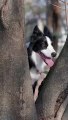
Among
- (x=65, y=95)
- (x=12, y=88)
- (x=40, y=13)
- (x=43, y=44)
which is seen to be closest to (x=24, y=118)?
(x=12, y=88)

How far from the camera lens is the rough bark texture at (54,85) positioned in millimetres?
2660

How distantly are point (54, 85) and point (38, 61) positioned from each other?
193 centimetres

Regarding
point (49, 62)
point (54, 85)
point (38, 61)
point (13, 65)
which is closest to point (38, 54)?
point (38, 61)

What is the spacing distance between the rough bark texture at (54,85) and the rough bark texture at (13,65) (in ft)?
0.79

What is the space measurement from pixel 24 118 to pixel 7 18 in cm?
73

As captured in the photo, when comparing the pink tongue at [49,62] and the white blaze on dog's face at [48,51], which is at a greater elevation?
the pink tongue at [49,62]

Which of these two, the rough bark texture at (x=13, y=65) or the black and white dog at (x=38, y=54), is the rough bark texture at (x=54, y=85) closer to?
the rough bark texture at (x=13, y=65)

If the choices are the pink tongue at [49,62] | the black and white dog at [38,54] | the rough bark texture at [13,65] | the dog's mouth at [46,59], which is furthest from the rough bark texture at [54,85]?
the black and white dog at [38,54]

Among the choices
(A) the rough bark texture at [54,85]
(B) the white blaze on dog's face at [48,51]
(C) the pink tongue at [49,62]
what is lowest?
(B) the white blaze on dog's face at [48,51]

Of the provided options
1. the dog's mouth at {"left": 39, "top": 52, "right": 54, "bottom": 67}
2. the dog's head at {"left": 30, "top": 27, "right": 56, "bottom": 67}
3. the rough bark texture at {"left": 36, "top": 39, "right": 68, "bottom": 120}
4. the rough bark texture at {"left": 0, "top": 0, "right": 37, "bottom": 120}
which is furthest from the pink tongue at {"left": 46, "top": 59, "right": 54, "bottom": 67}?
the rough bark texture at {"left": 0, "top": 0, "right": 37, "bottom": 120}

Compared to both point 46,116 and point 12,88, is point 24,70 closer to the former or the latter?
point 12,88

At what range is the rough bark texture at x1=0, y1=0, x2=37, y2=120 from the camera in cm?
229

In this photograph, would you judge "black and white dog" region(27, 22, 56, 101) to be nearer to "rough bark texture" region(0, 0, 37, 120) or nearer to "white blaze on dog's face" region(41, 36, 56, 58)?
"white blaze on dog's face" region(41, 36, 56, 58)

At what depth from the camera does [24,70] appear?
240 cm
